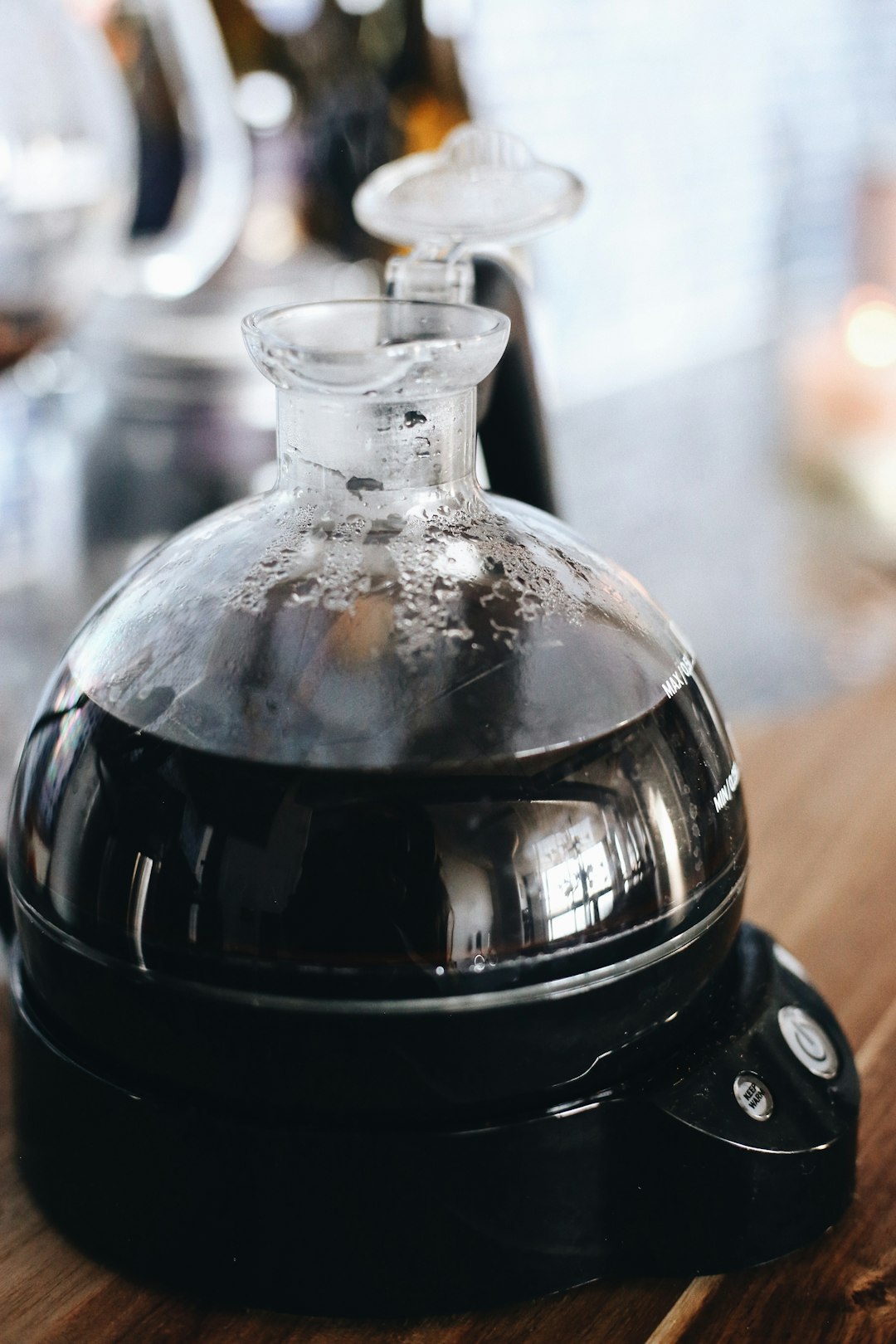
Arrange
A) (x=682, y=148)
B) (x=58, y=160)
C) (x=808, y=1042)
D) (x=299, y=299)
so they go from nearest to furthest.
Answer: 1. (x=808, y=1042)
2. (x=58, y=160)
3. (x=299, y=299)
4. (x=682, y=148)

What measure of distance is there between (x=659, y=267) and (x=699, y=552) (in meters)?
1.16

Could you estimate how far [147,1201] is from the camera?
1.44 feet

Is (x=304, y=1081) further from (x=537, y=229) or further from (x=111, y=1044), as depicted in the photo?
(x=537, y=229)

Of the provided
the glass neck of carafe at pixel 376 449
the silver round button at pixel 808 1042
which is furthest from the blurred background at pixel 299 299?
the silver round button at pixel 808 1042

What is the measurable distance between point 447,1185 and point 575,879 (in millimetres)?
100

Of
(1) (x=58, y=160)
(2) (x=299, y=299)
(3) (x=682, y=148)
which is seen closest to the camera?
(1) (x=58, y=160)

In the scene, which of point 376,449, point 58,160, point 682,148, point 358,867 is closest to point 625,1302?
point 358,867

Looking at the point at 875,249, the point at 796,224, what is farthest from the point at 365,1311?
the point at 796,224

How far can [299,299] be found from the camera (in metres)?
1.13

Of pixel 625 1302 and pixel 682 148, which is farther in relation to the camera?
pixel 682 148

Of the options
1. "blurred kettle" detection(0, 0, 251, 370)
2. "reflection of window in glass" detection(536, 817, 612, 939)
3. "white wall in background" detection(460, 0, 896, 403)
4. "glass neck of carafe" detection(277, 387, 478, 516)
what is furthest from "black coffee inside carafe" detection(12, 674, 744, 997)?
"white wall in background" detection(460, 0, 896, 403)

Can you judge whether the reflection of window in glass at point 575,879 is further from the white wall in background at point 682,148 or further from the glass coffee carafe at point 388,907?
the white wall in background at point 682,148

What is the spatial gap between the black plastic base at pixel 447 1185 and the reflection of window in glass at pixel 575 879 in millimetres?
62

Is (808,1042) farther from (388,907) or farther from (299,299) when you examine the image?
(299,299)
